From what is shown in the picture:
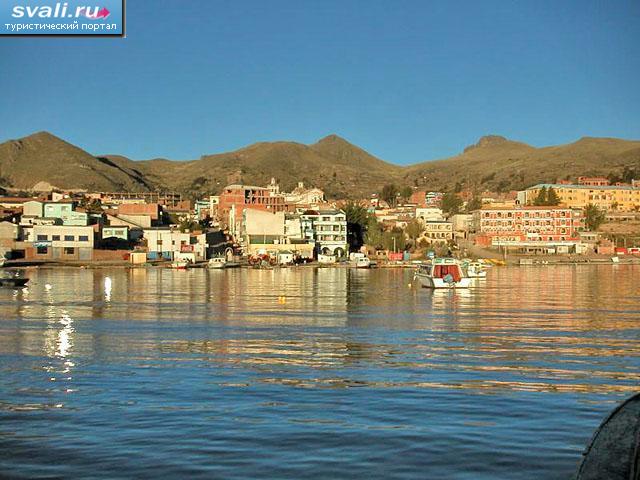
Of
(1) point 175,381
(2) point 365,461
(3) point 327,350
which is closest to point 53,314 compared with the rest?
(3) point 327,350

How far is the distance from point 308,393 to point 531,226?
361ft

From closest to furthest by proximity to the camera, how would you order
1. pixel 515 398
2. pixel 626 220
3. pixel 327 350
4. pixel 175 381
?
pixel 515 398 < pixel 175 381 < pixel 327 350 < pixel 626 220

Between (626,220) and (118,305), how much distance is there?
373 ft

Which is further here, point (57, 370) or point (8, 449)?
point (57, 370)

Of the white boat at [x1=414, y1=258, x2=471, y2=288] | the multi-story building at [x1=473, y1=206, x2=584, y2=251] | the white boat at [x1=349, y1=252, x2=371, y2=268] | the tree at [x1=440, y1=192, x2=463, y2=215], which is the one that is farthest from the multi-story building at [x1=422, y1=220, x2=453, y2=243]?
the white boat at [x1=414, y1=258, x2=471, y2=288]

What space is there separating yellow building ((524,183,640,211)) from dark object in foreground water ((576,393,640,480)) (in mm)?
136702

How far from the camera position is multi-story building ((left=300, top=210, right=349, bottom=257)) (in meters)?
106

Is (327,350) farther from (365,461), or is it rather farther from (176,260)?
(176,260)

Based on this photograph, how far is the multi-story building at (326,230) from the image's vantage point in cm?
10644

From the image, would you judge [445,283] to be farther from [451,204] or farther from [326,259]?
[451,204]

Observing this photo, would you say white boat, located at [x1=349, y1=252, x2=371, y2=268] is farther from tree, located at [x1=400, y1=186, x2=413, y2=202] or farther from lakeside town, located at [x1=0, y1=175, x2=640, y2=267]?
tree, located at [x1=400, y1=186, x2=413, y2=202]

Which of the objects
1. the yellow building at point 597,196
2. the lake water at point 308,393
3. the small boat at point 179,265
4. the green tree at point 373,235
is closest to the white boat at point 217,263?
the small boat at point 179,265

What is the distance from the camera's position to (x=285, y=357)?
20.6 m

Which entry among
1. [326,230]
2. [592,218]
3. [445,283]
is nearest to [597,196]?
[592,218]
